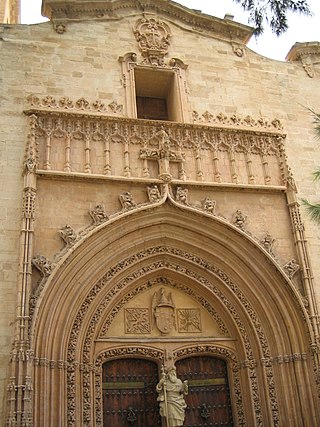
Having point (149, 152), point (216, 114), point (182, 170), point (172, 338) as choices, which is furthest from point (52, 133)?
point (172, 338)

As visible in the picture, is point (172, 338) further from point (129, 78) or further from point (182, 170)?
point (129, 78)

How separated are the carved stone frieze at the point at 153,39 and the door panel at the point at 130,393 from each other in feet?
20.5

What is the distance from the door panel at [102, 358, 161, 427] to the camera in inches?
350

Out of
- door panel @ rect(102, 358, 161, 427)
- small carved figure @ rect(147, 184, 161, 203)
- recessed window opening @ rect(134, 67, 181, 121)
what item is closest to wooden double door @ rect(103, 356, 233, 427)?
door panel @ rect(102, 358, 161, 427)

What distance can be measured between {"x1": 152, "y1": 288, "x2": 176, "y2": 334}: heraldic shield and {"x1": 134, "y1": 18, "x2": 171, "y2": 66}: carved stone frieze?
4.96 meters

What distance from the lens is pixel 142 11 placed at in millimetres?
11992

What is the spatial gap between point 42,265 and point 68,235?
71 cm

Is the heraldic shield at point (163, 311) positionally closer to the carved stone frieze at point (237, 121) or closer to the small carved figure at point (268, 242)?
the small carved figure at point (268, 242)

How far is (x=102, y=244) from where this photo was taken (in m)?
9.31

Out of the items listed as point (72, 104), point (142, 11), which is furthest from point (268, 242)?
point (142, 11)

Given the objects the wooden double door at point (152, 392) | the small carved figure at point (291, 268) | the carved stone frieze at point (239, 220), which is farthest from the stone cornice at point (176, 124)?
the wooden double door at point (152, 392)

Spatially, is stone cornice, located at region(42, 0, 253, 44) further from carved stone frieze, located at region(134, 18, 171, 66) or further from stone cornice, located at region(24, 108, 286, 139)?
stone cornice, located at region(24, 108, 286, 139)

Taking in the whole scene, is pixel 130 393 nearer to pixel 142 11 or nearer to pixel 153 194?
pixel 153 194

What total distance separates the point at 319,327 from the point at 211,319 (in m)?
1.96
